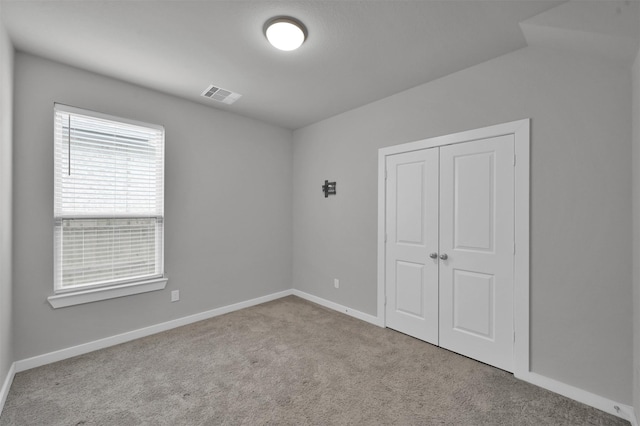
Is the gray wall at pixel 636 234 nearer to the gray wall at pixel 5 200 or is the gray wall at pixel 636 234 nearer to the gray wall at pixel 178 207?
the gray wall at pixel 178 207

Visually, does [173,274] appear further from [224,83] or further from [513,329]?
[513,329]

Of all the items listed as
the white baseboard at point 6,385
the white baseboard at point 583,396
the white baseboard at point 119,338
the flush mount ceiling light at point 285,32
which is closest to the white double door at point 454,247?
the white baseboard at point 583,396

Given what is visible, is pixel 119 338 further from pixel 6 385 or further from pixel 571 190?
pixel 571 190

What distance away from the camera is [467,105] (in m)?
2.66

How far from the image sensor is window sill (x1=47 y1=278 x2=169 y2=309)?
2564 mm

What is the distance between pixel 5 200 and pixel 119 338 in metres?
1.63

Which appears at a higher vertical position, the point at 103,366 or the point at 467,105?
the point at 467,105

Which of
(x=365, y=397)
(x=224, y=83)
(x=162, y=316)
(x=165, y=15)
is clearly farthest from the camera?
(x=162, y=316)

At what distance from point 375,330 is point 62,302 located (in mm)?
3146

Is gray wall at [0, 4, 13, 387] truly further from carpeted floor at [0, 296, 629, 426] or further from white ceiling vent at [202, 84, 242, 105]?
white ceiling vent at [202, 84, 242, 105]

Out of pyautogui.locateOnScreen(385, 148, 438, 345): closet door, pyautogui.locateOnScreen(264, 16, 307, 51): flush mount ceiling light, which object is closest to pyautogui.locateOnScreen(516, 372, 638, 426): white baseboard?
pyautogui.locateOnScreen(385, 148, 438, 345): closet door

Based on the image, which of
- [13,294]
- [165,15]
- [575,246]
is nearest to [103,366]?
[13,294]

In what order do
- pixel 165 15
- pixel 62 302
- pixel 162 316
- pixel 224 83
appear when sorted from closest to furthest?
1. pixel 165 15
2. pixel 62 302
3. pixel 224 83
4. pixel 162 316

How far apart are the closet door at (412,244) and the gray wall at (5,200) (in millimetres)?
3360
